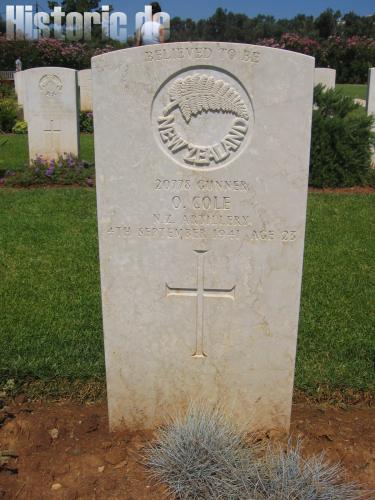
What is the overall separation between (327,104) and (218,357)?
7.19 m

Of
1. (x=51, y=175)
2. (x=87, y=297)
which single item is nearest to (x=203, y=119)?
(x=87, y=297)

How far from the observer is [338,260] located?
18.0 feet

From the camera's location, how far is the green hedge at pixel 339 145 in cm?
855

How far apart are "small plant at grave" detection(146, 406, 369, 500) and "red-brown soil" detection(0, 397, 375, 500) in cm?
12

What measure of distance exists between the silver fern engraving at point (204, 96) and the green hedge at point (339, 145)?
21.3 ft

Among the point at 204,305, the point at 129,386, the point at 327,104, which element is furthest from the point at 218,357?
the point at 327,104

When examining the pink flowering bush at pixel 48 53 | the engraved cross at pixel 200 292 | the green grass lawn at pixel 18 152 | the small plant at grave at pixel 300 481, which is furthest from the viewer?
the pink flowering bush at pixel 48 53

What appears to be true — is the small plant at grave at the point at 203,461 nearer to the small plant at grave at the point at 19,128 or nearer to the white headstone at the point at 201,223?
the white headstone at the point at 201,223

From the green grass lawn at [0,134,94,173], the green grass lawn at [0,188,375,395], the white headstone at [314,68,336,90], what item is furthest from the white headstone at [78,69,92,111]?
the green grass lawn at [0,188,375,395]

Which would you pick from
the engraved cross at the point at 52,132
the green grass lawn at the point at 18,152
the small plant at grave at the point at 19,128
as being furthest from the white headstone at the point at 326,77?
the small plant at grave at the point at 19,128

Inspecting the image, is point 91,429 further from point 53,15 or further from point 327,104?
point 53,15

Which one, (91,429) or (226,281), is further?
(91,429)

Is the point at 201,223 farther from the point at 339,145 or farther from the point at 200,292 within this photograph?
the point at 339,145

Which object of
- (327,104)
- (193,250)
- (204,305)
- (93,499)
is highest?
(327,104)
